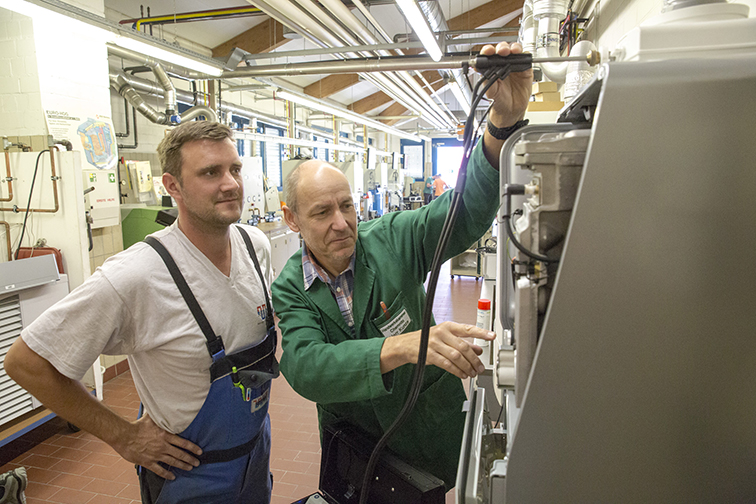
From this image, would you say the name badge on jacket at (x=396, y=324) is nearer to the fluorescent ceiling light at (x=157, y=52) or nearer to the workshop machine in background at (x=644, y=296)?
the workshop machine in background at (x=644, y=296)

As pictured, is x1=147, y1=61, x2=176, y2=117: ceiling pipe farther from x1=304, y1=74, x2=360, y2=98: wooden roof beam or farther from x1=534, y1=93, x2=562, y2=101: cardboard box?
x1=304, y1=74, x2=360, y2=98: wooden roof beam

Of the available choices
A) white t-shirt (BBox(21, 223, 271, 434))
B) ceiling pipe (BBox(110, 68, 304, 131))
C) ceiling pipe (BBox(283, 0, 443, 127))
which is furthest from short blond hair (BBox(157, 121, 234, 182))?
ceiling pipe (BBox(110, 68, 304, 131))

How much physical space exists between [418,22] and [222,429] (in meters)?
2.81

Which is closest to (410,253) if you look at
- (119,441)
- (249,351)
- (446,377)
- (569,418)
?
(446,377)

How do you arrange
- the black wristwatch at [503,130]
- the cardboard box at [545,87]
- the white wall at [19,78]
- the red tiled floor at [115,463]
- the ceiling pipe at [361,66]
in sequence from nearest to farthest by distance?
1. the black wristwatch at [503,130]
2. the red tiled floor at [115,463]
3. the cardboard box at [545,87]
4. the white wall at [19,78]
5. the ceiling pipe at [361,66]

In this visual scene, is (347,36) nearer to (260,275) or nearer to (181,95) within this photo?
(181,95)

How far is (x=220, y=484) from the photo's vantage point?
1424mm

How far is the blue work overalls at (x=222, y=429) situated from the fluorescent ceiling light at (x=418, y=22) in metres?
2.17

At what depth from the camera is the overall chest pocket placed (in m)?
1.24

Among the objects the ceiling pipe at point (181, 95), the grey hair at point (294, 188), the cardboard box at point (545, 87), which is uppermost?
the ceiling pipe at point (181, 95)

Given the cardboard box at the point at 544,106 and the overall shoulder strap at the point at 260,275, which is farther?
the cardboard box at the point at 544,106

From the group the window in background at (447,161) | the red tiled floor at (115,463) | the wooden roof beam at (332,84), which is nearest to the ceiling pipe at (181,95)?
the wooden roof beam at (332,84)

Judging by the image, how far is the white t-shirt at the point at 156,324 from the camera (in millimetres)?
1253

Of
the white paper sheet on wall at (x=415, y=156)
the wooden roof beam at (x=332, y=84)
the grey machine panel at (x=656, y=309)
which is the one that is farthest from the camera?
the white paper sheet on wall at (x=415, y=156)
